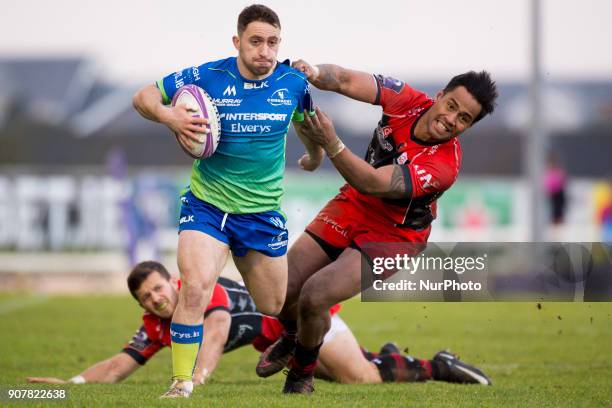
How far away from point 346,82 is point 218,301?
2063 mm

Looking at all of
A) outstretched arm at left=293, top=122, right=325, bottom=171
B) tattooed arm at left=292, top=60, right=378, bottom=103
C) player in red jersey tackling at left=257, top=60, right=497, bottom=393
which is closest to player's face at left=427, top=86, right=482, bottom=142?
player in red jersey tackling at left=257, top=60, right=497, bottom=393

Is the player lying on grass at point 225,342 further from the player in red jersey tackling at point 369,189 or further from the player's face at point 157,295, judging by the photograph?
the player in red jersey tackling at point 369,189

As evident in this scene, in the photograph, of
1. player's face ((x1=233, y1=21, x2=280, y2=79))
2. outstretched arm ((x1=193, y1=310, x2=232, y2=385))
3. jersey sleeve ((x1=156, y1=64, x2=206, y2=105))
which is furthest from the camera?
outstretched arm ((x1=193, y1=310, x2=232, y2=385))

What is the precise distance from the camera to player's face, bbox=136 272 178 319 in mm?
8391

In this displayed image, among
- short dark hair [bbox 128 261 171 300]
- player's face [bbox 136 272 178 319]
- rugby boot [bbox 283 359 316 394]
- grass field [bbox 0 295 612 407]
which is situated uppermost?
short dark hair [bbox 128 261 171 300]

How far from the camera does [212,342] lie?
8547 millimetres

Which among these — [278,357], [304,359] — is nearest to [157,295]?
[278,357]

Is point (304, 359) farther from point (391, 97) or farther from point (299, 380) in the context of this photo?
point (391, 97)

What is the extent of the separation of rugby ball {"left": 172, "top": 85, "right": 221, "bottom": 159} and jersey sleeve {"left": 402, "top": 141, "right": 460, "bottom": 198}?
141 centimetres

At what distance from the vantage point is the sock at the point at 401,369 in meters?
8.99

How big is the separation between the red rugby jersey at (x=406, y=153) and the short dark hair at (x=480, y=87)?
0.30m

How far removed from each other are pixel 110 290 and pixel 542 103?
9.32 meters

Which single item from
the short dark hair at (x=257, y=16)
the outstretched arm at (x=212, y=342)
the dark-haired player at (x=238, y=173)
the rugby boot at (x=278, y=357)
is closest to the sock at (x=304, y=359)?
the rugby boot at (x=278, y=357)

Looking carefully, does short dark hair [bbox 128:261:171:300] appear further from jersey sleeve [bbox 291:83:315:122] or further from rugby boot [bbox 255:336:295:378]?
jersey sleeve [bbox 291:83:315:122]
